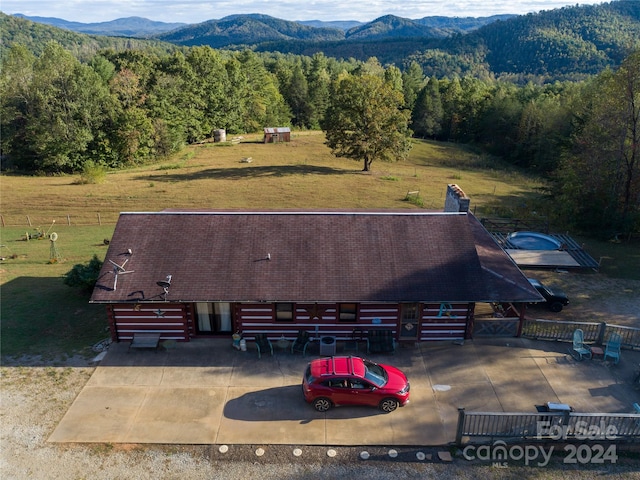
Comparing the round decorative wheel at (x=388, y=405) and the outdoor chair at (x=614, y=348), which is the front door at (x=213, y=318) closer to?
the round decorative wheel at (x=388, y=405)

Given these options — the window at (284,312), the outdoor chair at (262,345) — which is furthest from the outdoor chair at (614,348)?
the outdoor chair at (262,345)

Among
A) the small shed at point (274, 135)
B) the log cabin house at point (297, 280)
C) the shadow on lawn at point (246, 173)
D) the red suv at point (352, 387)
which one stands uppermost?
the log cabin house at point (297, 280)

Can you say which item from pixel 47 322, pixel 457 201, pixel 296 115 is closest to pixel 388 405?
pixel 457 201

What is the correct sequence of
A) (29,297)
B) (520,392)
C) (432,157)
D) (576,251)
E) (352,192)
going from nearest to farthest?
(520,392), (29,297), (576,251), (352,192), (432,157)

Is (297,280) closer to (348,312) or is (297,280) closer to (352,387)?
(348,312)

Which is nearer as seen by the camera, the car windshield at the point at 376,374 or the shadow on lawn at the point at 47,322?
the car windshield at the point at 376,374

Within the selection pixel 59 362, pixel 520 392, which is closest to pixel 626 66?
pixel 520 392

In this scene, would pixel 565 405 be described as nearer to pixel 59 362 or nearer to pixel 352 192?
pixel 59 362
